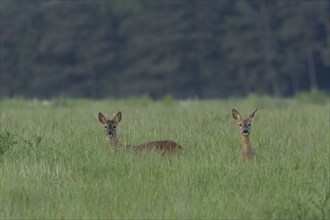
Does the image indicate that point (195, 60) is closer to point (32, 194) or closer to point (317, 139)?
point (317, 139)

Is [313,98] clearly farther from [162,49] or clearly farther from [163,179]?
[162,49]

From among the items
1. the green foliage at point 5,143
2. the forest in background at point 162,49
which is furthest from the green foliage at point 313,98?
the forest in background at point 162,49

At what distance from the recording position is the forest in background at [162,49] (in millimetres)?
54281

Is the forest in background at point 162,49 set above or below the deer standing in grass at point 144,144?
above

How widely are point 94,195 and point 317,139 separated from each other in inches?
198

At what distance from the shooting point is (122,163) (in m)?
8.19

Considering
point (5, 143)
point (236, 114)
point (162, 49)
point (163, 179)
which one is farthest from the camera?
point (162, 49)

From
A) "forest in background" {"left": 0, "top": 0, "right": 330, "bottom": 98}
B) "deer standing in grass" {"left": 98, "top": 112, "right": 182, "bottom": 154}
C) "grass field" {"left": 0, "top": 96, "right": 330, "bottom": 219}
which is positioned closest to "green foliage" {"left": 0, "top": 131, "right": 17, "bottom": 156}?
"grass field" {"left": 0, "top": 96, "right": 330, "bottom": 219}

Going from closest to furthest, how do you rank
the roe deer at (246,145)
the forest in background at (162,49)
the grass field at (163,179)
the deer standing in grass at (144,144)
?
the grass field at (163,179) → the roe deer at (246,145) → the deer standing in grass at (144,144) → the forest in background at (162,49)

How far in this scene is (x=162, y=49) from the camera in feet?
182

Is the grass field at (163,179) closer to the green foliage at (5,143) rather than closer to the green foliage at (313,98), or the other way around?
the green foliage at (5,143)

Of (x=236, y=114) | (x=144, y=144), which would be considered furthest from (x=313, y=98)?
(x=144, y=144)

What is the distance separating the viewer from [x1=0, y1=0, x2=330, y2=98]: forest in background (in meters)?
54.3

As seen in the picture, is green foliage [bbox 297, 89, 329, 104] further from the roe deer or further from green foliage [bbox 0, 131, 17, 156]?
green foliage [bbox 0, 131, 17, 156]
